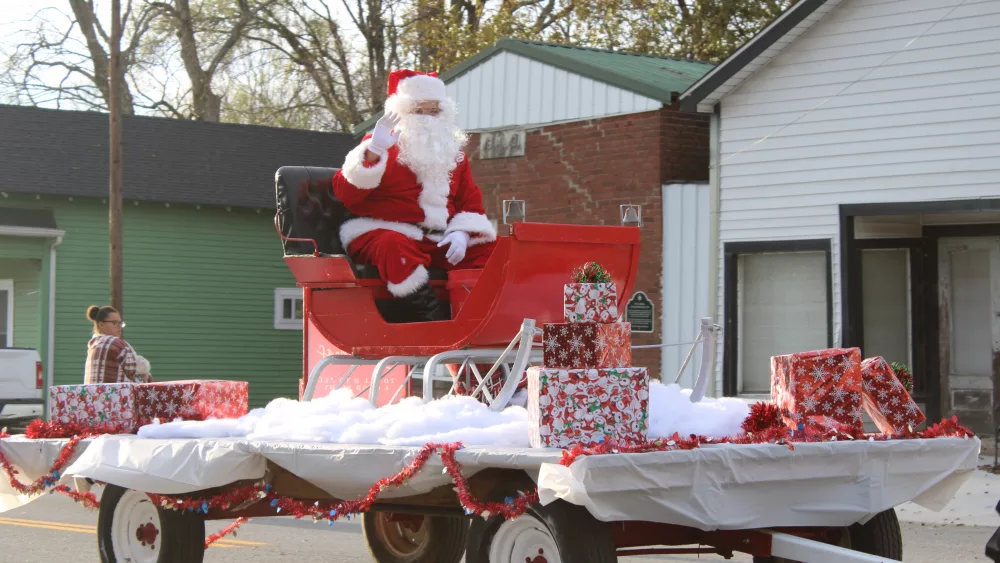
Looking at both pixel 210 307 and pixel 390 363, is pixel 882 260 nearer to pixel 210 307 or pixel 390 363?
pixel 390 363

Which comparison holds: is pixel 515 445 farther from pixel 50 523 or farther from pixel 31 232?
pixel 31 232

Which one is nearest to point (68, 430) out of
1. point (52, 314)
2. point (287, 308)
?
point (52, 314)

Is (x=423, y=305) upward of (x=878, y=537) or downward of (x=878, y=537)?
upward

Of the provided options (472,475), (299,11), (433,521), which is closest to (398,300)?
(433,521)

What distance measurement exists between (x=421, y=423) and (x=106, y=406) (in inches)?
91.1

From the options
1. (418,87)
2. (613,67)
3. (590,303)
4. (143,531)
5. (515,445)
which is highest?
(613,67)

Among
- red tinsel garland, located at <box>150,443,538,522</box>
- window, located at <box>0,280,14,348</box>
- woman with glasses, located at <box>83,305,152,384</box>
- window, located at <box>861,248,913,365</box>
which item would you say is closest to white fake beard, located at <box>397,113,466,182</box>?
red tinsel garland, located at <box>150,443,538,522</box>

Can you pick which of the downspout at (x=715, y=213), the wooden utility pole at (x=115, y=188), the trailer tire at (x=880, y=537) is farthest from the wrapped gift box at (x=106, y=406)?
the wooden utility pole at (x=115, y=188)

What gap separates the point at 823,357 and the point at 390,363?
8.03 ft

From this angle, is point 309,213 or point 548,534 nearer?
point 548,534

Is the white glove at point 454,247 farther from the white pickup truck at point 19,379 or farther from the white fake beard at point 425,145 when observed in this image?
the white pickup truck at point 19,379

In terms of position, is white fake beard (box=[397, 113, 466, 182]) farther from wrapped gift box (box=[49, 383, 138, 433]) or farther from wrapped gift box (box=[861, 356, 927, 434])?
wrapped gift box (box=[861, 356, 927, 434])

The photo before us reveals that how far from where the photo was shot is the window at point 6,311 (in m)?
26.1

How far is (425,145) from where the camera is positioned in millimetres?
7988
